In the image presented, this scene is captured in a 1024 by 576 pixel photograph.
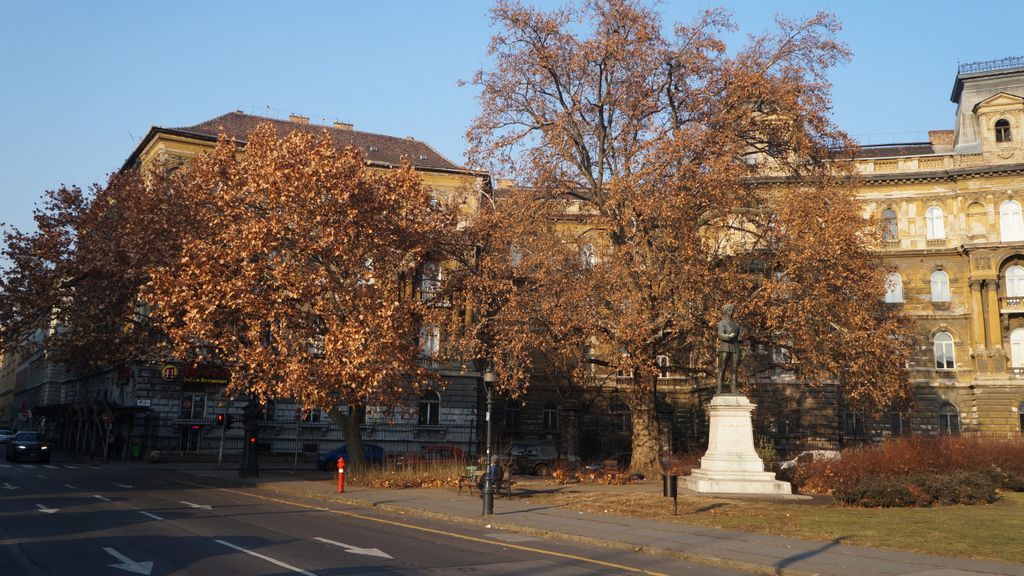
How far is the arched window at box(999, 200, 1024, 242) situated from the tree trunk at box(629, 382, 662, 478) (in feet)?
120

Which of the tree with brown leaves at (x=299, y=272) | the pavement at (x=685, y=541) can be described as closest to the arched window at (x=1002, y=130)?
the tree with brown leaves at (x=299, y=272)

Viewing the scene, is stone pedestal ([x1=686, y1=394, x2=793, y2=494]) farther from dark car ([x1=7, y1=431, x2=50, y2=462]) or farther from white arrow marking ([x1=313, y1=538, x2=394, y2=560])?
dark car ([x1=7, y1=431, x2=50, y2=462])

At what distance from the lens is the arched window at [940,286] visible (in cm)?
5669

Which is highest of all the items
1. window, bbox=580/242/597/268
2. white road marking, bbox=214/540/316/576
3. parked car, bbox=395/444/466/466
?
window, bbox=580/242/597/268

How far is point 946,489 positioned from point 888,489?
6.49 feet

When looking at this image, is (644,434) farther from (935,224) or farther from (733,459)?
(935,224)

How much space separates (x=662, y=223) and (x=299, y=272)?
12.7m

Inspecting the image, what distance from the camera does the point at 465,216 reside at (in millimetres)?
36750

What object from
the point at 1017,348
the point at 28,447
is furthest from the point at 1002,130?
the point at 28,447

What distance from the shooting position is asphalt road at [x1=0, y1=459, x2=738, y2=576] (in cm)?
1155

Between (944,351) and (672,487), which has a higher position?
(944,351)

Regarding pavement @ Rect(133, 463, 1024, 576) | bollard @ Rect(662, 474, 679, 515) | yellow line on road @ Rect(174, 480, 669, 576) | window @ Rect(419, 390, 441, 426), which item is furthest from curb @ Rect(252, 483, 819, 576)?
window @ Rect(419, 390, 441, 426)

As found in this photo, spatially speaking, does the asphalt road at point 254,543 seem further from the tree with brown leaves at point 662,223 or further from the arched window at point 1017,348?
the arched window at point 1017,348

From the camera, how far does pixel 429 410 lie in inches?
1962
